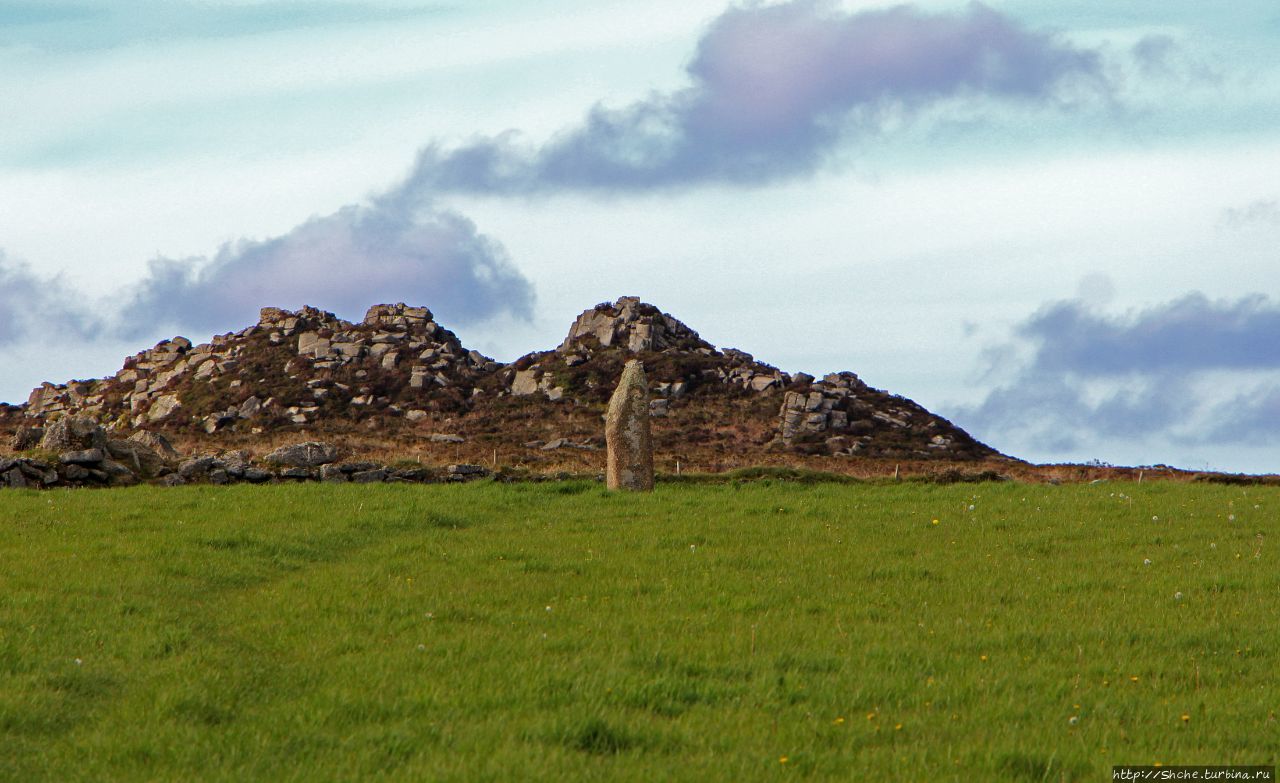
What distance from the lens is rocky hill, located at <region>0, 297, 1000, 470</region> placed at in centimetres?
7662

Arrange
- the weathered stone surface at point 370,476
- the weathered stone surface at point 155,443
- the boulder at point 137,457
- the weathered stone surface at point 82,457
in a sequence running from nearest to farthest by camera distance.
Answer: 1. the weathered stone surface at point 82,457
2. the weathered stone surface at point 370,476
3. the boulder at point 137,457
4. the weathered stone surface at point 155,443

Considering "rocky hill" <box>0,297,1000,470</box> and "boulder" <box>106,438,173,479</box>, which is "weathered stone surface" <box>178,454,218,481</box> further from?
"rocky hill" <box>0,297,1000,470</box>

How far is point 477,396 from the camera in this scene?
90312 millimetres

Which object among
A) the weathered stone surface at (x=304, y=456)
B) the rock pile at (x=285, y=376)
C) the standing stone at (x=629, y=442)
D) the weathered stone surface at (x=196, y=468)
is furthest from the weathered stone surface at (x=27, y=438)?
the rock pile at (x=285, y=376)

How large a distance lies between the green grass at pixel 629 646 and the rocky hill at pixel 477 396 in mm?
37412

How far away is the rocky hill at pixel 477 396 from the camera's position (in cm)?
7662

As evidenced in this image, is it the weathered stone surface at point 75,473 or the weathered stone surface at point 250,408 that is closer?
the weathered stone surface at point 75,473

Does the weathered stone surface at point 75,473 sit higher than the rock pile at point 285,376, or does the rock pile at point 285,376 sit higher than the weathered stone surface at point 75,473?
the rock pile at point 285,376

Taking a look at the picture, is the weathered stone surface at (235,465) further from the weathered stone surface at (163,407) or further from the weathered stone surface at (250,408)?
the weathered stone surface at (163,407)

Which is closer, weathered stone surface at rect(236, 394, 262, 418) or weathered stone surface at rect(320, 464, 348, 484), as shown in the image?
weathered stone surface at rect(320, 464, 348, 484)

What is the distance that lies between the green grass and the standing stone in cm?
648

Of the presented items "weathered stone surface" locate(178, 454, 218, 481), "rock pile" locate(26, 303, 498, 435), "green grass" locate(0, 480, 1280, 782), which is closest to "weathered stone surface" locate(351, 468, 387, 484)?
"weathered stone surface" locate(178, 454, 218, 481)

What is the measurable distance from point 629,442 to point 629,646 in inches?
749

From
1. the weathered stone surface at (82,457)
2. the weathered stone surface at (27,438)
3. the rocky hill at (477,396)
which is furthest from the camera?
the rocky hill at (477,396)
